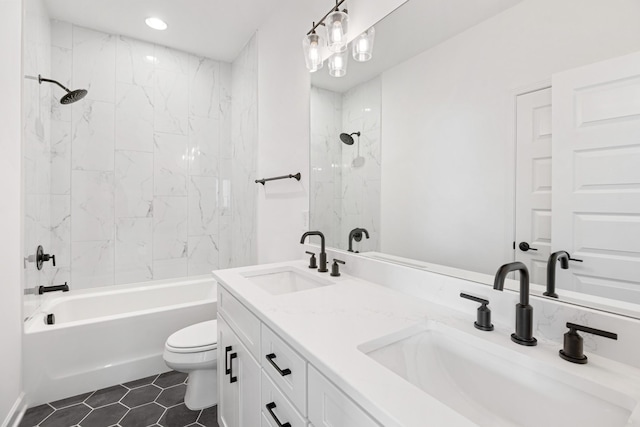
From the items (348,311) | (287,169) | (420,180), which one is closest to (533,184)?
(420,180)

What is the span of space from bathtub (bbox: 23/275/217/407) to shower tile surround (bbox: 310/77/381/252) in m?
1.38

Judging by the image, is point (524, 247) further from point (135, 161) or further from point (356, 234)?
point (135, 161)

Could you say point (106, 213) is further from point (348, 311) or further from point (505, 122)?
point (505, 122)

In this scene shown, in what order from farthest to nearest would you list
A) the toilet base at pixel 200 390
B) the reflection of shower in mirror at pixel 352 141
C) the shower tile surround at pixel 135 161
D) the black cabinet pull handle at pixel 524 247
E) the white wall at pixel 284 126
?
the shower tile surround at pixel 135 161, the white wall at pixel 284 126, the toilet base at pixel 200 390, the reflection of shower in mirror at pixel 352 141, the black cabinet pull handle at pixel 524 247

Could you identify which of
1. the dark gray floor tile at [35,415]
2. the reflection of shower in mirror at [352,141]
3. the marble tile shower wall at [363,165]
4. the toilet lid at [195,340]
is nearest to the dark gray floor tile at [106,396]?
the dark gray floor tile at [35,415]

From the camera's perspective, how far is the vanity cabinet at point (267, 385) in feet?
2.22

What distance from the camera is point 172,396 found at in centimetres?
192

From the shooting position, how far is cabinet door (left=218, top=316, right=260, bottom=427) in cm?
112

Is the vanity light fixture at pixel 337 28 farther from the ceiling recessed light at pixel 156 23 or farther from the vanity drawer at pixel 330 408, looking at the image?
the ceiling recessed light at pixel 156 23

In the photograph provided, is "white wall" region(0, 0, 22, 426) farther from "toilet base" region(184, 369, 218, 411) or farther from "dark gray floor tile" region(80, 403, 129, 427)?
"toilet base" region(184, 369, 218, 411)

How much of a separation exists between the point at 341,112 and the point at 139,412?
2.15 meters

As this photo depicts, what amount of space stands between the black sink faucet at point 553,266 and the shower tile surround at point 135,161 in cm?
233

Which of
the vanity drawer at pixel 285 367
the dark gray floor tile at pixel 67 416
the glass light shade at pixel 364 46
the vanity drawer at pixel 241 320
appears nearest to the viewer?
the vanity drawer at pixel 285 367

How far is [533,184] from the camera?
87 cm
